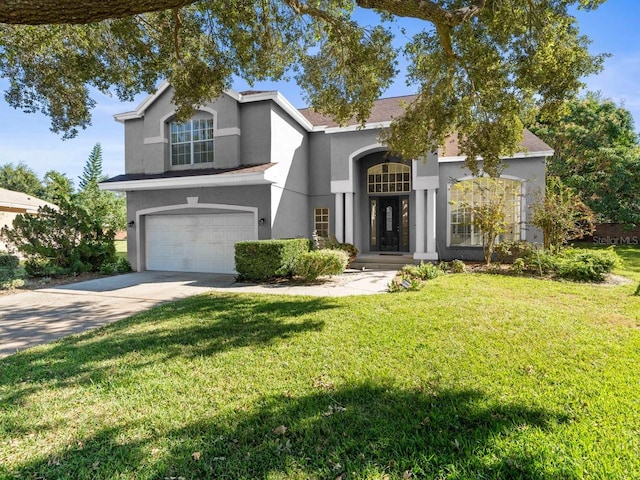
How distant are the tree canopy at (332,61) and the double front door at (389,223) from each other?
5877mm

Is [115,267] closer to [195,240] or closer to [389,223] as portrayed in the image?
[195,240]

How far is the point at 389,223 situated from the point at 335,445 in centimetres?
1436

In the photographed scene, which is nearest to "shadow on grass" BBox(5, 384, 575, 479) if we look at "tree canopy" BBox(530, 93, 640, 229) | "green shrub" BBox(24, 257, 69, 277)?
"green shrub" BBox(24, 257, 69, 277)

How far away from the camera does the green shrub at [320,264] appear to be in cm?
1084

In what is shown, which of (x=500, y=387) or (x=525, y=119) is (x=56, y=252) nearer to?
(x=500, y=387)

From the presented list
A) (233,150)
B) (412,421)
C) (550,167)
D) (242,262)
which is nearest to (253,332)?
(412,421)

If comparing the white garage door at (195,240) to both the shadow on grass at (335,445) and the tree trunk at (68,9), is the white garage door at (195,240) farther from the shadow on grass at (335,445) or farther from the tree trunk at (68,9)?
the shadow on grass at (335,445)

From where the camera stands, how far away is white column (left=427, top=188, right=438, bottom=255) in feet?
45.4

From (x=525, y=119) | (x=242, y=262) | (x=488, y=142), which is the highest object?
(x=525, y=119)

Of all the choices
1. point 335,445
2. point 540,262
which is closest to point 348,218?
point 540,262

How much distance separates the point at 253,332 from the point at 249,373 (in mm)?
1672

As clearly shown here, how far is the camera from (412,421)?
A: 3.23 m

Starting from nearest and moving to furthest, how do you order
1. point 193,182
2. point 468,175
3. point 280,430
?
point 280,430 < point 193,182 < point 468,175

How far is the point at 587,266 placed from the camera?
10086 mm
